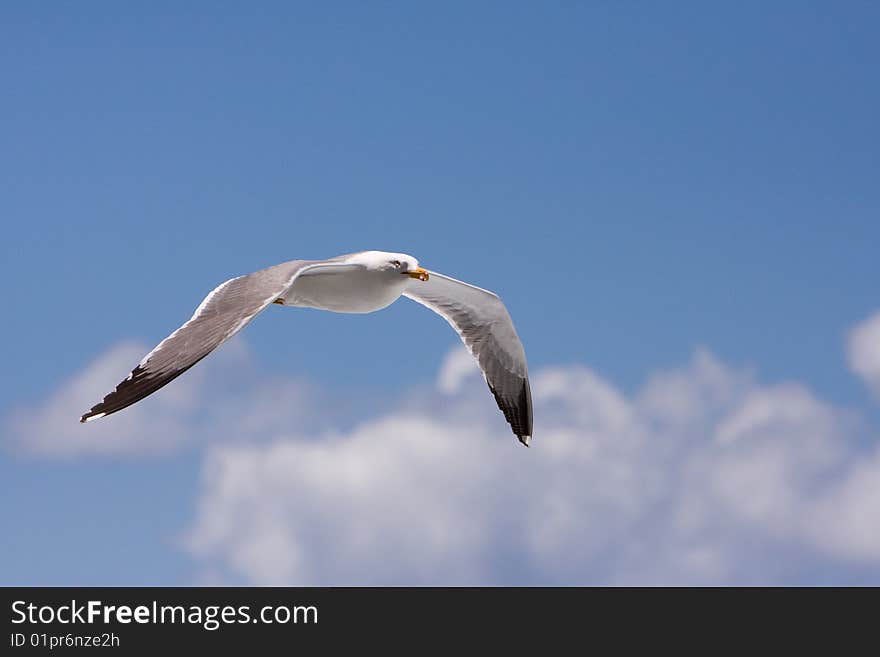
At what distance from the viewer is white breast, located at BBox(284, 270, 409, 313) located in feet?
52.2

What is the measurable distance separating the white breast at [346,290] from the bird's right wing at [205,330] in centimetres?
81

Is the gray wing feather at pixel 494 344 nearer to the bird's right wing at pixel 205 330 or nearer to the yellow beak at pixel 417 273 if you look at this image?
the yellow beak at pixel 417 273

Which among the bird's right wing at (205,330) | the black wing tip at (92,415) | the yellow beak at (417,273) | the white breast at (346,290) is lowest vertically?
the black wing tip at (92,415)

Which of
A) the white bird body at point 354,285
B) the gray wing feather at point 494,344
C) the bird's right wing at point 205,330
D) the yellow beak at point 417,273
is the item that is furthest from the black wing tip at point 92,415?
the gray wing feather at point 494,344

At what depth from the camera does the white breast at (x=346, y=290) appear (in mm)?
15906

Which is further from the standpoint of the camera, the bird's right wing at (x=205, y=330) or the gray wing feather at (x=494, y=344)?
the gray wing feather at (x=494, y=344)

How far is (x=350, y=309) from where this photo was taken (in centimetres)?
1633

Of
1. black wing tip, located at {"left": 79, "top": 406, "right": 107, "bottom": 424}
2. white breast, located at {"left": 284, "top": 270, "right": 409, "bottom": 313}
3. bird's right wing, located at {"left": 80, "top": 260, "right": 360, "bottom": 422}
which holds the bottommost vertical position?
black wing tip, located at {"left": 79, "top": 406, "right": 107, "bottom": 424}

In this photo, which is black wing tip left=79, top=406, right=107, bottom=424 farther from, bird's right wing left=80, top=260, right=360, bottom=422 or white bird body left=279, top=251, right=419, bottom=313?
white bird body left=279, top=251, right=419, bottom=313

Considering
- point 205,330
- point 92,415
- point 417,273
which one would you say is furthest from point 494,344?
point 92,415

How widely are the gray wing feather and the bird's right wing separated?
14.6 ft

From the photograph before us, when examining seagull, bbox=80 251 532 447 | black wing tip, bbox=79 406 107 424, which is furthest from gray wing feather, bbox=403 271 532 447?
black wing tip, bbox=79 406 107 424
